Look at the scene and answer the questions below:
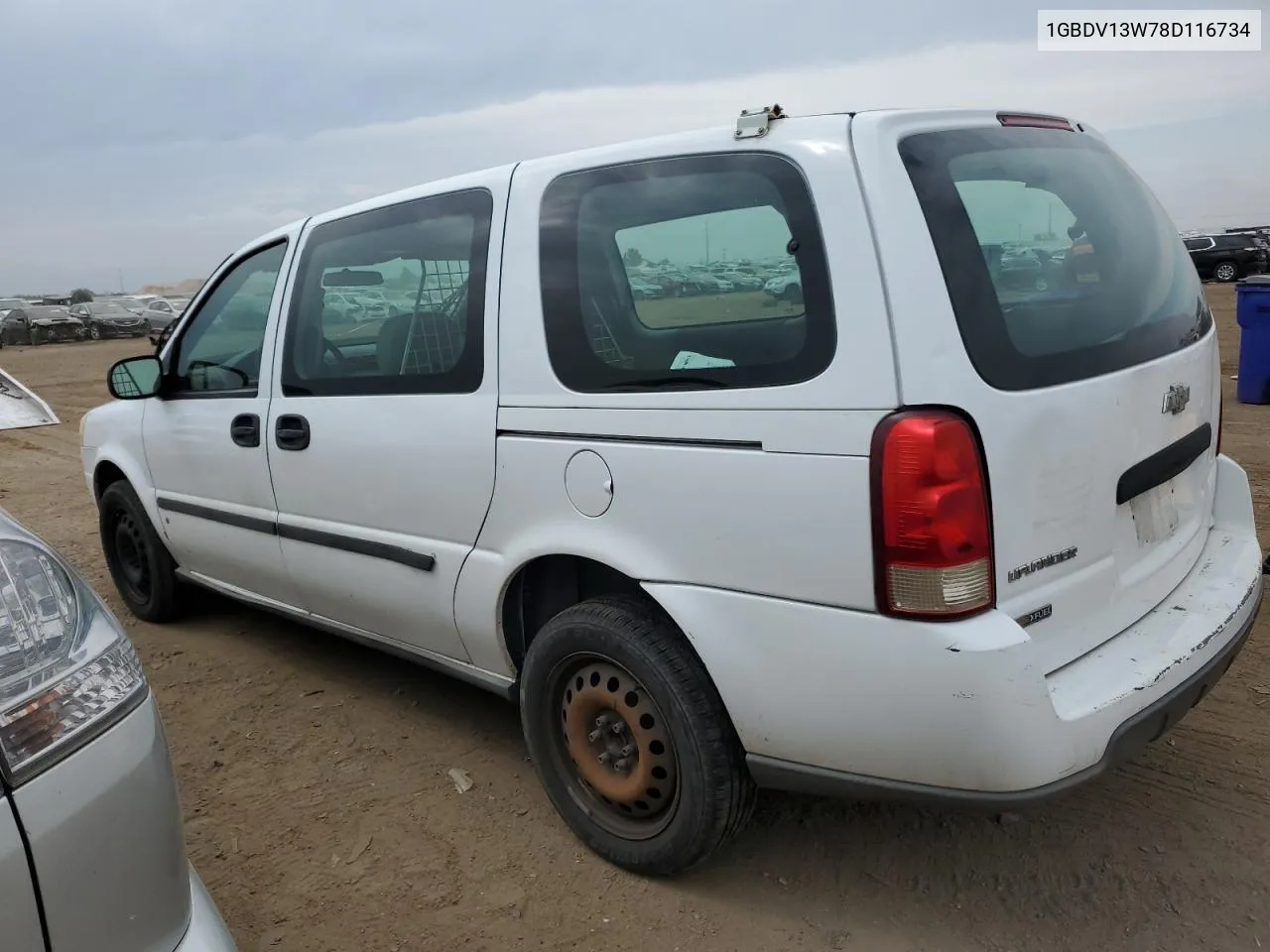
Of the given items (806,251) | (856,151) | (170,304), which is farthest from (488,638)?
(170,304)

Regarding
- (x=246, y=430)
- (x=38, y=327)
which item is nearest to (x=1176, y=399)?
(x=246, y=430)

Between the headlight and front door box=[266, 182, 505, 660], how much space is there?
4.04ft

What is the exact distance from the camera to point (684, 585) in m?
2.36

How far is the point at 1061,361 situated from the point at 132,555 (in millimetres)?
4342

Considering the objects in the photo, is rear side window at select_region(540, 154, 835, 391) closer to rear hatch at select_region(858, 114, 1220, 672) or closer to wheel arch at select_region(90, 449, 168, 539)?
rear hatch at select_region(858, 114, 1220, 672)

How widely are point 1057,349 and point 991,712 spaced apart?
2.63 ft

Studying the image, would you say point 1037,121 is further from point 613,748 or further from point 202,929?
point 202,929

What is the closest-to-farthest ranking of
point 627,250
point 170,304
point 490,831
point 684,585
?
1. point 684,585
2. point 627,250
3. point 490,831
4. point 170,304

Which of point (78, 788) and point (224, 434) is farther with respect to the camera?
point (224, 434)

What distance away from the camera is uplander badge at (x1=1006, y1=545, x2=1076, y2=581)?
2.07m

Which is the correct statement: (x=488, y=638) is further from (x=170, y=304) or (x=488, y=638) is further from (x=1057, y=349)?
(x=170, y=304)

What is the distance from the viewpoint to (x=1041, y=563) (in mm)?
2115

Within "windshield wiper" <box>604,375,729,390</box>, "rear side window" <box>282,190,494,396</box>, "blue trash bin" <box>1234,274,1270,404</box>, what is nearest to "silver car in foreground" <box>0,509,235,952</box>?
"windshield wiper" <box>604,375,729,390</box>

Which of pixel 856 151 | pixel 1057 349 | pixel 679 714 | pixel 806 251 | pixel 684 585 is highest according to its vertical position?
pixel 856 151
